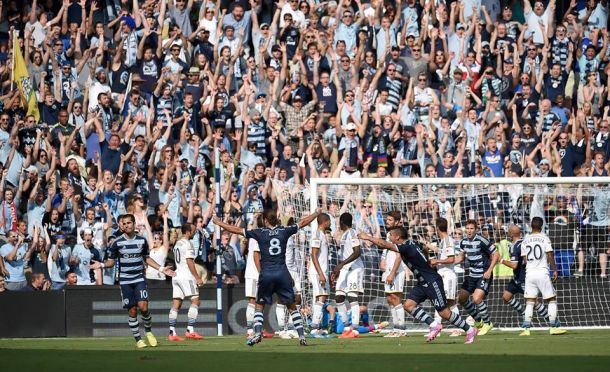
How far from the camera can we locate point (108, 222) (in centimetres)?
2589

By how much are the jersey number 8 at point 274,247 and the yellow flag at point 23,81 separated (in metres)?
10.1

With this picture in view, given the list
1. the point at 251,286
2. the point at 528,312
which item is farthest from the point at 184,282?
the point at 528,312

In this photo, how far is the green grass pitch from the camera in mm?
15273

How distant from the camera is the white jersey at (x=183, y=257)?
2248cm

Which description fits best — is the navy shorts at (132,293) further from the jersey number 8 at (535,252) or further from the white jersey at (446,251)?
the jersey number 8 at (535,252)

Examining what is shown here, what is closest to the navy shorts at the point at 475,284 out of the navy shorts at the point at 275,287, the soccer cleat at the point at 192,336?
the navy shorts at the point at 275,287

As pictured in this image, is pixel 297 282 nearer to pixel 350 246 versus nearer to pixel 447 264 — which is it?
pixel 350 246

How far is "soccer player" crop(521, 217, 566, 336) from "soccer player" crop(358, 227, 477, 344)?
2.29m

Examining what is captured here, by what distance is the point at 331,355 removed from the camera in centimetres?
1736

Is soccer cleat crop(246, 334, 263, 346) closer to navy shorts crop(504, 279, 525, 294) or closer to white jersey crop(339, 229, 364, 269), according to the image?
white jersey crop(339, 229, 364, 269)

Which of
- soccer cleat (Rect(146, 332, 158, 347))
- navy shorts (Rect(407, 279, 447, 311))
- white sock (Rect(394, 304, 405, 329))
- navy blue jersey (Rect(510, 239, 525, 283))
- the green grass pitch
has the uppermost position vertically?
navy blue jersey (Rect(510, 239, 525, 283))

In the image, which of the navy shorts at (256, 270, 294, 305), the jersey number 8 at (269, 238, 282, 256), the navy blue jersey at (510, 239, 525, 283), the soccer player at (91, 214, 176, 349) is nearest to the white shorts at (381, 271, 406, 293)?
the navy blue jersey at (510, 239, 525, 283)

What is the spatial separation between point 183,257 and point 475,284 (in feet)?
16.8

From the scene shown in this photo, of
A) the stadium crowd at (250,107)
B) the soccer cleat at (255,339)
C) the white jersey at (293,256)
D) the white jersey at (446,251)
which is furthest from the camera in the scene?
the stadium crowd at (250,107)
